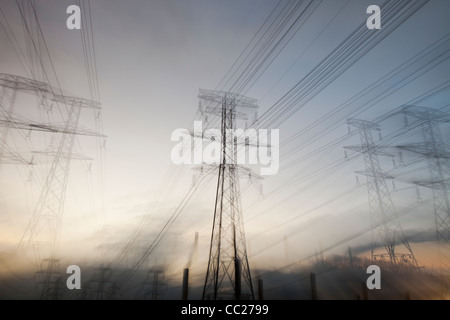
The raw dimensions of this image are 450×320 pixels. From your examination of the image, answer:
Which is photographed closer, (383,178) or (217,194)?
(217,194)

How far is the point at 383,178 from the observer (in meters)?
24.1

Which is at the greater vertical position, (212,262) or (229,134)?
(229,134)

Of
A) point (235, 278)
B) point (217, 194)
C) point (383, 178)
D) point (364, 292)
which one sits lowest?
point (364, 292)

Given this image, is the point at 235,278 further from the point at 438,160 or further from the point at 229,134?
the point at 438,160
